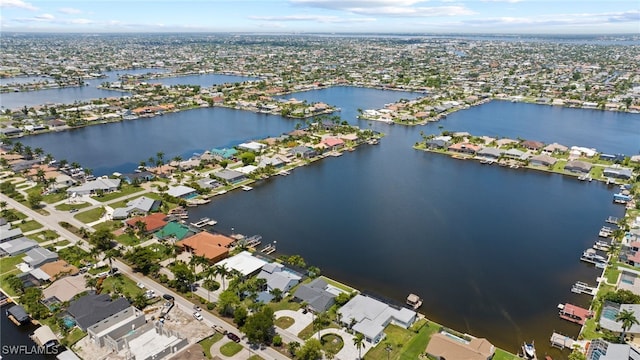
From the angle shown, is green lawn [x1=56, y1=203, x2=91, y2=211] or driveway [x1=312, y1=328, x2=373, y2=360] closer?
driveway [x1=312, y1=328, x2=373, y2=360]

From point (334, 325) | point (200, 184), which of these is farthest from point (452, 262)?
point (200, 184)

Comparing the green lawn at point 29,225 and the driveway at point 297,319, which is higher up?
the green lawn at point 29,225

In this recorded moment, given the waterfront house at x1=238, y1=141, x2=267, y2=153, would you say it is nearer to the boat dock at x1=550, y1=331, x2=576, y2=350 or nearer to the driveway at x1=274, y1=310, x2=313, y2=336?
the driveway at x1=274, y1=310, x2=313, y2=336

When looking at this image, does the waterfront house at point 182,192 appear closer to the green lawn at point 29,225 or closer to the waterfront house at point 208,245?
the waterfront house at point 208,245

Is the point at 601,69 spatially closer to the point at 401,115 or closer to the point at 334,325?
the point at 401,115

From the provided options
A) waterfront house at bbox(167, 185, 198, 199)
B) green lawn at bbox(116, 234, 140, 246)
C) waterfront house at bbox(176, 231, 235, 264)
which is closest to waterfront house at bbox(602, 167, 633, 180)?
waterfront house at bbox(176, 231, 235, 264)

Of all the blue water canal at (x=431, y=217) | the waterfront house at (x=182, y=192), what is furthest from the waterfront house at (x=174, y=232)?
→ the waterfront house at (x=182, y=192)

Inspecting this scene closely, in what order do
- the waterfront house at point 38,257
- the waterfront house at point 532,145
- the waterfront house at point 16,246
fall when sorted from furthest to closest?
the waterfront house at point 532,145
the waterfront house at point 16,246
the waterfront house at point 38,257
